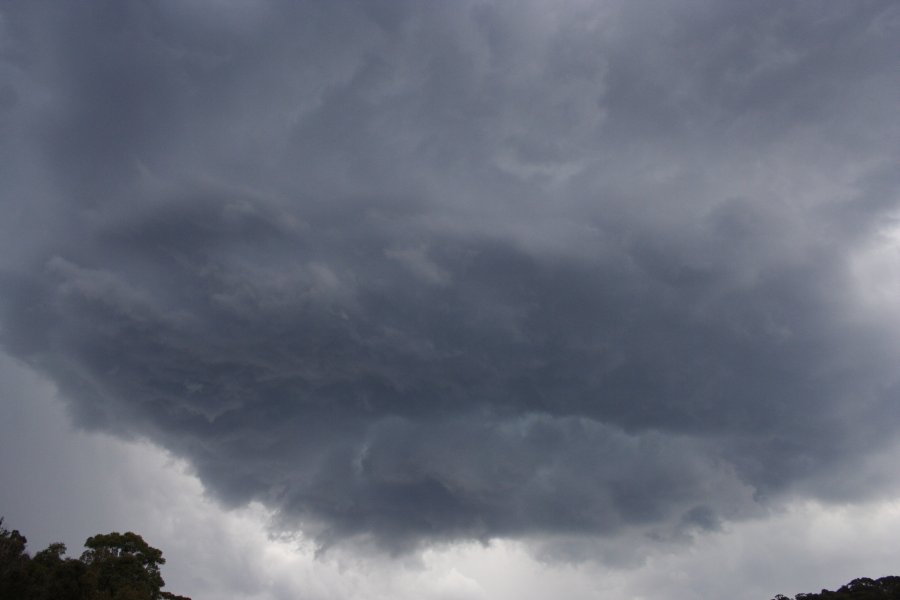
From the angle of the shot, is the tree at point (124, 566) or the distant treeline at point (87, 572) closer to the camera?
the distant treeline at point (87, 572)

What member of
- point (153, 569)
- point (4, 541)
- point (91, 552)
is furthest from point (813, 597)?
point (4, 541)

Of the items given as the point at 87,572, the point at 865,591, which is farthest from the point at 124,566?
the point at 865,591

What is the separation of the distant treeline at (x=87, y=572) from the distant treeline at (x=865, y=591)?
93.6 meters

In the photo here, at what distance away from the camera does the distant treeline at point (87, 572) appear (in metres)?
74.8

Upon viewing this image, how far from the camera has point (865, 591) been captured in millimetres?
102812

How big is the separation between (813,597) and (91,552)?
10293cm

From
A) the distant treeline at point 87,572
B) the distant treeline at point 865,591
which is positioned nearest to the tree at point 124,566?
the distant treeline at point 87,572

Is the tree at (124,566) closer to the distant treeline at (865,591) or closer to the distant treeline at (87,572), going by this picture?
the distant treeline at (87,572)

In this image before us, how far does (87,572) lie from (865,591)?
104263 millimetres

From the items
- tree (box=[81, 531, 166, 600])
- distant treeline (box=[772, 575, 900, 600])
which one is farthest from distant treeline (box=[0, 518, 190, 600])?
distant treeline (box=[772, 575, 900, 600])

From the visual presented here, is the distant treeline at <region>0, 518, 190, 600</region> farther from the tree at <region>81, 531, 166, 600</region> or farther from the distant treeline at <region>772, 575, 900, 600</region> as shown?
the distant treeline at <region>772, 575, 900, 600</region>

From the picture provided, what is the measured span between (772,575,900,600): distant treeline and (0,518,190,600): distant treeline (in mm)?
93564

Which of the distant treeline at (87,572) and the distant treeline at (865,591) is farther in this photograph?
the distant treeline at (865,591)

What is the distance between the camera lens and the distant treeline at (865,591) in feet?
321
